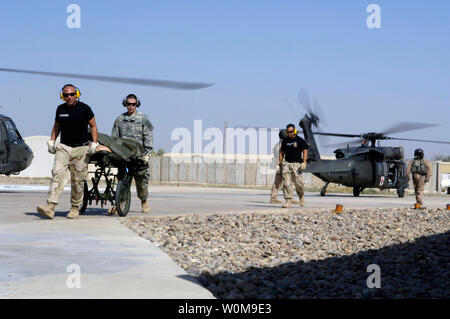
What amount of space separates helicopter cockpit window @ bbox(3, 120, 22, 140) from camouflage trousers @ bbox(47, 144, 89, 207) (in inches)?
410

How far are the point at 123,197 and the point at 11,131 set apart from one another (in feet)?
32.6

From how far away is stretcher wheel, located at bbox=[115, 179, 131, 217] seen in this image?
471 inches

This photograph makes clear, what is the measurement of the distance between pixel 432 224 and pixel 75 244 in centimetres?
813

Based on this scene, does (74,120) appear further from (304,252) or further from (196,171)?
(196,171)

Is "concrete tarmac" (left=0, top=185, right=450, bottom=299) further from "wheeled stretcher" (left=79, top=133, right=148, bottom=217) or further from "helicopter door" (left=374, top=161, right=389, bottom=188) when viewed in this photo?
"helicopter door" (left=374, top=161, right=389, bottom=188)

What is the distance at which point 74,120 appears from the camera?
430 inches

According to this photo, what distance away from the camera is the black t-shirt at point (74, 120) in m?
10.9

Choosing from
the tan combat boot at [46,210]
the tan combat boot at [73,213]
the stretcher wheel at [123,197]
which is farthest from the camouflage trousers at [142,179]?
the tan combat boot at [46,210]

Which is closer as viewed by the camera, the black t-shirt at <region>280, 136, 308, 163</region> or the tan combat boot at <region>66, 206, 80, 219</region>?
the tan combat boot at <region>66, 206, 80, 219</region>

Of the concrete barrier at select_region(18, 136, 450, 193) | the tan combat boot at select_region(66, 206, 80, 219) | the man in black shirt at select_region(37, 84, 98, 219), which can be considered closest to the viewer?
the man in black shirt at select_region(37, 84, 98, 219)

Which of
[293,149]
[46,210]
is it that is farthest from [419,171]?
[46,210]

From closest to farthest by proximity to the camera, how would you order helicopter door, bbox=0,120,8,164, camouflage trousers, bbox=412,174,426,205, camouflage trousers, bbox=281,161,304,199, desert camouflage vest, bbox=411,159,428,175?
camouflage trousers, bbox=281,161,304,199 → desert camouflage vest, bbox=411,159,428,175 → camouflage trousers, bbox=412,174,426,205 → helicopter door, bbox=0,120,8,164

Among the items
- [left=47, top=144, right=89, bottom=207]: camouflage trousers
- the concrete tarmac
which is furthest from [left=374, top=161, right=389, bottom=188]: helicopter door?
the concrete tarmac

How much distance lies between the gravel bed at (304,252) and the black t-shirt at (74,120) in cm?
166
